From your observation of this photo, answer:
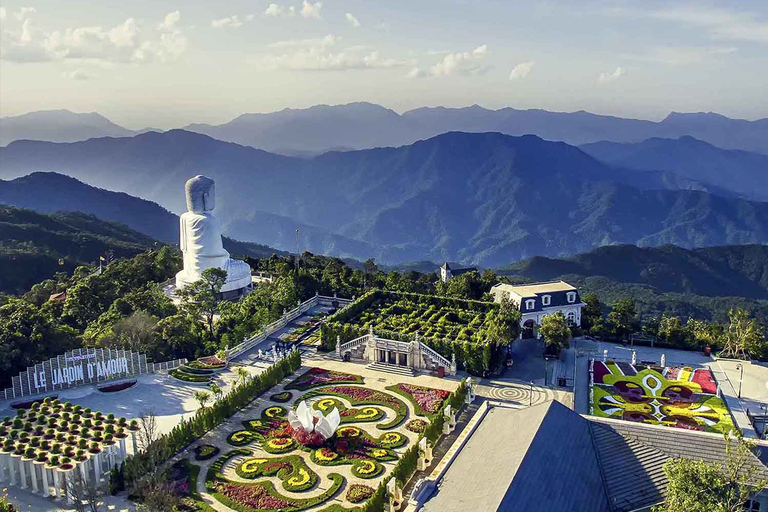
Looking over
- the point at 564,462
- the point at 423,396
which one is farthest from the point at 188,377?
the point at 564,462

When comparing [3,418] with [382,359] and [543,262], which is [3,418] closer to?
[382,359]

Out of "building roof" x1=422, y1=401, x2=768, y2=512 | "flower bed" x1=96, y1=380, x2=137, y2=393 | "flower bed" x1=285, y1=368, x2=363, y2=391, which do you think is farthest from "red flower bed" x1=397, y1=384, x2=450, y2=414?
"flower bed" x1=96, y1=380, x2=137, y2=393

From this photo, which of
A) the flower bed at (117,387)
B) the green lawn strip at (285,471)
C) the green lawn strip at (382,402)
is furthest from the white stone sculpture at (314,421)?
the flower bed at (117,387)

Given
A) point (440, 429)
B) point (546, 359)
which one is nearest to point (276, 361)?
point (440, 429)

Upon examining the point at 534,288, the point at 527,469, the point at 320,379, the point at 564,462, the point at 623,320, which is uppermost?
the point at 527,469

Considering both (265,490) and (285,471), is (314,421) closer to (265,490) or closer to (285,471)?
(285,471)
